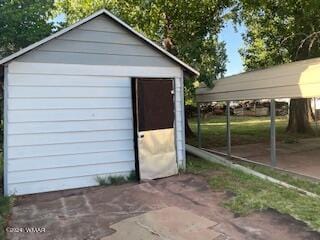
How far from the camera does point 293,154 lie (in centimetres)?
1130

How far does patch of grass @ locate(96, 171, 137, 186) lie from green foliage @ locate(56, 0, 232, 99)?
5.47 meters

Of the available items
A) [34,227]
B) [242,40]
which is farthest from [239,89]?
[242,40]

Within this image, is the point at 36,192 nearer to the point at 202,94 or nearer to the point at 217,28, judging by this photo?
the point at 202,94

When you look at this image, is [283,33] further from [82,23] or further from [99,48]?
[82,23]

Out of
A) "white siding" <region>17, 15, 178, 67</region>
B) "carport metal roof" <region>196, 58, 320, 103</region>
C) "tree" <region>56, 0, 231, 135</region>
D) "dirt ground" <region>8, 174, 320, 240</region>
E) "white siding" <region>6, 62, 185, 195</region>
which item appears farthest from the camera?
"tree" <region>56, 0, 231, 135</region>

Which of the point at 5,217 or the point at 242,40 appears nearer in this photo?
the point at 5,217

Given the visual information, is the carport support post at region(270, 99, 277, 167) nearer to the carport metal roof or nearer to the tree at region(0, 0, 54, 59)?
the carport metal roof

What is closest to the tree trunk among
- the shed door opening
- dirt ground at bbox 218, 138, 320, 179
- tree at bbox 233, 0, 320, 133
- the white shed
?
tree at bbox 233, 0, 320, 133

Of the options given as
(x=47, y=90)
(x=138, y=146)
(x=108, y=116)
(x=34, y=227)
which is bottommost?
(x=34, y=227)

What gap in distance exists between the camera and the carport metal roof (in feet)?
26.9

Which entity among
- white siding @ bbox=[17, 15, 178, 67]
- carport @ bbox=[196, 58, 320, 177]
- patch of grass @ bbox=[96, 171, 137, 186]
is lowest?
patch of grass @ bbox=[96, 171, 137, 186]

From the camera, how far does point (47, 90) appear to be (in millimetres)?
7277

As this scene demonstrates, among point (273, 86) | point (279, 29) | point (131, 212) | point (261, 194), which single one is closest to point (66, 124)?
point (131, 212)

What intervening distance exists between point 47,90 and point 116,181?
2.29 metres
